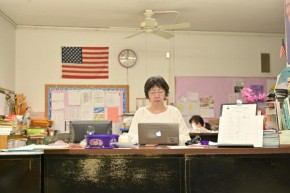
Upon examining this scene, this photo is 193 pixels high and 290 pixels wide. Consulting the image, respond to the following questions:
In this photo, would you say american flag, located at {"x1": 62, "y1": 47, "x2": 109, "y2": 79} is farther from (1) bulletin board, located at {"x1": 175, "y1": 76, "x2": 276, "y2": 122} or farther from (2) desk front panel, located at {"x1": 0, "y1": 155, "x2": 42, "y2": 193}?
(2) desk front panel, located at {"x1": 0, "y1": 155, "x2": 42, "y2": 193}

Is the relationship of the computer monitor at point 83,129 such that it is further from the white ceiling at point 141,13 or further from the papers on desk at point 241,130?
the white ceiling at point 141,13

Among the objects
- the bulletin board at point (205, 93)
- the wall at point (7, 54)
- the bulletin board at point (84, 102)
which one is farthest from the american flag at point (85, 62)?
the bulletin board at point (205, 93)

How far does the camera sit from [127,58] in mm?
7141

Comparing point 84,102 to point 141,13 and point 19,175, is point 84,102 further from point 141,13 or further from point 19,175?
point 19,175

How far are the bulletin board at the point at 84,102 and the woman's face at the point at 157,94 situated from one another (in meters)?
3.30

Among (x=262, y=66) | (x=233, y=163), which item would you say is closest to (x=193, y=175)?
(x=233, y=163)

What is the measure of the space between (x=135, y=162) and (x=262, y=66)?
605cm

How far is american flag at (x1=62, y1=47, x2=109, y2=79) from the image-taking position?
22.9 feet

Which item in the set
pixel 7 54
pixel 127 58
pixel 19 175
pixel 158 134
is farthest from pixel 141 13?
pixel 19 175

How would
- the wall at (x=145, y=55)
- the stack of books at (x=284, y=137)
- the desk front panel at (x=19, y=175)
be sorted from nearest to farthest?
1. the desk front panel at (x=19, y=175)
2. the stack of books at (x=284, y=137)
3. the wall at (x=145, y=55)

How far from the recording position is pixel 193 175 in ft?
7.30

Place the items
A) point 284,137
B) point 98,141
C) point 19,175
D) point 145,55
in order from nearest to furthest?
point 19,175, point 98,141, point 284,137, point 145,55

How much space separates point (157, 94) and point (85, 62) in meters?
3.60

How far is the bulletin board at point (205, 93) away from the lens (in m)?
7.27
